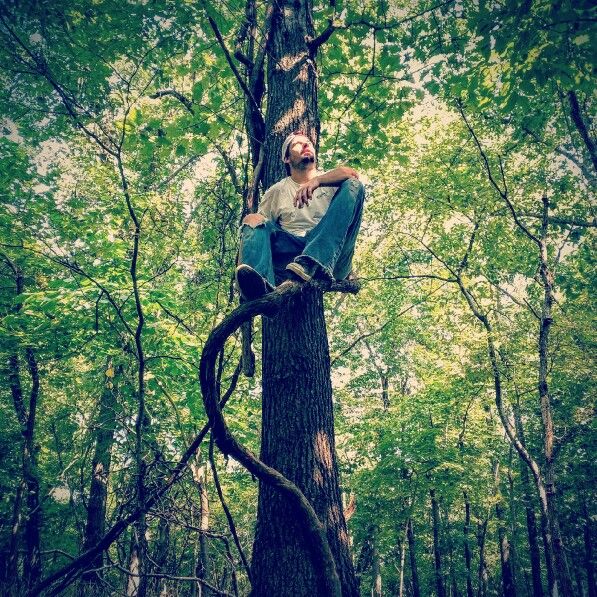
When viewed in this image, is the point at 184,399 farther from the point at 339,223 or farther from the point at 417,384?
the point at 417,384

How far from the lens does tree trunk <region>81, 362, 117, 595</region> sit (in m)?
2.98

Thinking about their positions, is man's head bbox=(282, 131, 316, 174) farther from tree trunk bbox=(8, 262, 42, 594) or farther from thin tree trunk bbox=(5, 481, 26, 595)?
thin tree trunk bbox=(5, 481, 26, 595)

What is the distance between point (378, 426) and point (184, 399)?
8.48m

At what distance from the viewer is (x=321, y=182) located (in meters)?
2.68

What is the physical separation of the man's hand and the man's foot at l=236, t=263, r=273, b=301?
0.62 meters

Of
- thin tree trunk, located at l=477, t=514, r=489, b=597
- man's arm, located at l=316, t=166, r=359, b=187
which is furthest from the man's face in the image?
thin tree trunk, located at l=477, t=514, r=489, b=597

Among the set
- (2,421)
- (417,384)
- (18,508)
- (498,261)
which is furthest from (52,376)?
(417,384)

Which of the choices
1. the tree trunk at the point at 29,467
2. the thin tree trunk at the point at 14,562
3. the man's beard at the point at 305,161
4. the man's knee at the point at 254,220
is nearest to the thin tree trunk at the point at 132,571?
the tree trunk at the point at 29,467

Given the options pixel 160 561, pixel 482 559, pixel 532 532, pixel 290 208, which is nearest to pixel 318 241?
pixel 290 208

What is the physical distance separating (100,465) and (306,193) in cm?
873

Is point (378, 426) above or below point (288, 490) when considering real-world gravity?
above

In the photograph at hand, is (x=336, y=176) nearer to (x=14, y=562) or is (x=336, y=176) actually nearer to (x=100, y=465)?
(x=14, y=562)

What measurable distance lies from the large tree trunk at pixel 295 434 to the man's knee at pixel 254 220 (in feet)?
1.76

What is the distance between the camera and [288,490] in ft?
6.82
